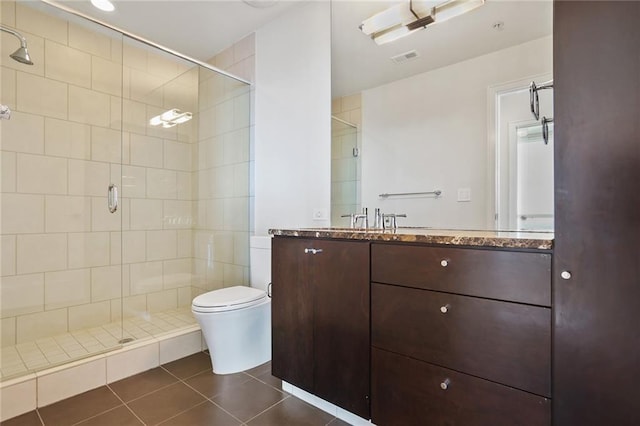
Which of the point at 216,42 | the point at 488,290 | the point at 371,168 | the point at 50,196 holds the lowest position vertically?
the point at 488,290

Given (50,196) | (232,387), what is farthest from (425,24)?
(50,196)

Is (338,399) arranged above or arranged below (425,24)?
below

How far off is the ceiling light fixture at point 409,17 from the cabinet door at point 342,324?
132cm

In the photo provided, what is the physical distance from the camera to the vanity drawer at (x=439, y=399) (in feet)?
3.05

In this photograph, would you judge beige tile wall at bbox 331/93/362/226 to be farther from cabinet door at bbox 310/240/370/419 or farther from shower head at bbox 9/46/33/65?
shower head at bbox 9/46/33/65

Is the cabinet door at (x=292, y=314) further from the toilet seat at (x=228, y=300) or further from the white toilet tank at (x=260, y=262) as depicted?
the white toilet tank at (x=260, y=262)

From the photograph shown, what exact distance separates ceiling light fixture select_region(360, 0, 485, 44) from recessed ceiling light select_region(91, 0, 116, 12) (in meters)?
1.79

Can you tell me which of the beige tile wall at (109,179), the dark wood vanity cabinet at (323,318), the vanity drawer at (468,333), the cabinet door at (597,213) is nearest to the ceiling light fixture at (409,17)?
the cabinet door at (597,213)

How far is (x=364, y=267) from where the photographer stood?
4.18 ft

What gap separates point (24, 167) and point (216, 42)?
5.71 feet

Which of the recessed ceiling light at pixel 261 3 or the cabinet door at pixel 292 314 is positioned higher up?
the recessed ceiling light at pixel 261 3

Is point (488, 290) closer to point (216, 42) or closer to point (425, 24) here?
point (425, 24)

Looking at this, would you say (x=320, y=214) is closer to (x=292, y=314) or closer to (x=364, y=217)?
(x=364, y=217)

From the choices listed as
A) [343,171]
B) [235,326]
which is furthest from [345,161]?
[235,326]
